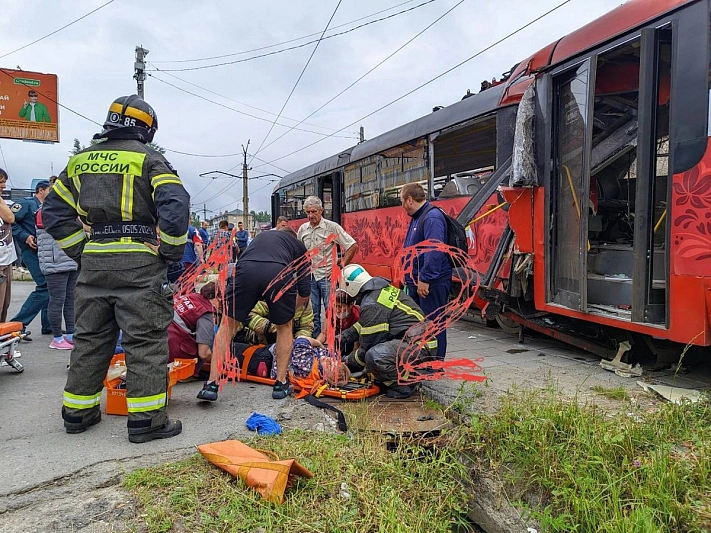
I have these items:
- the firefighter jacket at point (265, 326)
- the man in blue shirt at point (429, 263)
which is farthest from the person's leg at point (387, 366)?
the firefighter jacket at point (265, 326)

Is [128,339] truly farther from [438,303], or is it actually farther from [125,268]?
[438,303]

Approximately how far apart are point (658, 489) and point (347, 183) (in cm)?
855

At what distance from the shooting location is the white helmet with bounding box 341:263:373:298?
4328 mm

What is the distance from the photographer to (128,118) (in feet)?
10.3

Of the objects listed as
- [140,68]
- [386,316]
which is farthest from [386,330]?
[140,68]

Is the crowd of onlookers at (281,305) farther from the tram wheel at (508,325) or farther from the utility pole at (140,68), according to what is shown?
the utility pole at (140,68)

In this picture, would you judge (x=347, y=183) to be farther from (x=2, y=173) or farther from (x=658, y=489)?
(x=658, y=489)

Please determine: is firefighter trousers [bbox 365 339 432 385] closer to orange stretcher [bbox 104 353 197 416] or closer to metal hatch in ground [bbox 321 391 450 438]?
metal hatch in ground [bbox 321 391 450 438]

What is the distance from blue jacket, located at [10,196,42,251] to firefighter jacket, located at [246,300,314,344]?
9.43 ft

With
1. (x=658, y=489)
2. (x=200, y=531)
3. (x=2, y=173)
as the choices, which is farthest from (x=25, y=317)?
(x=658, y=489)

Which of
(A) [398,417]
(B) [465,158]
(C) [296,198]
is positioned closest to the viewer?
(A) [398,417]

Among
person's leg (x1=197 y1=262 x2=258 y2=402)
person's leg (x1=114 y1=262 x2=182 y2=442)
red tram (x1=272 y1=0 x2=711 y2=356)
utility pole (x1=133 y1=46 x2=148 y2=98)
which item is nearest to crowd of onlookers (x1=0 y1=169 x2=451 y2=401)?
person's leg (x1=197 y1=262 x2=258 y2=402)

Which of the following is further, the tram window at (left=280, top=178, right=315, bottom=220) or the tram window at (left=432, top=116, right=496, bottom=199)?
the tram window at (left=280, top=178, right=315, bottom=220)

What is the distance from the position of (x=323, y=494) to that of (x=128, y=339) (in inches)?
58.7
